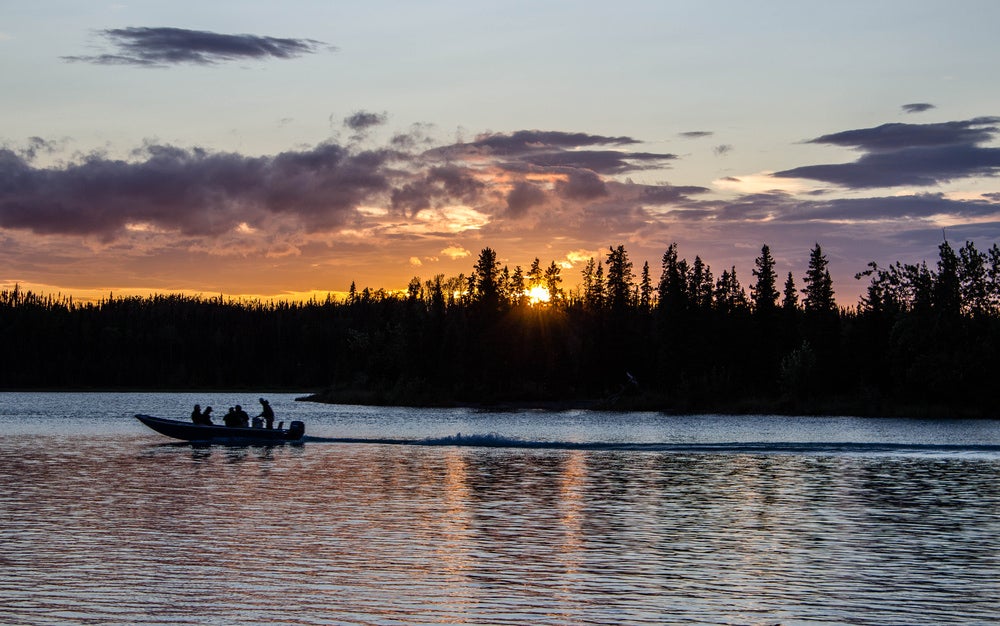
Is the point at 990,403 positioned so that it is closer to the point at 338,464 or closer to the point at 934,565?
the point at 338,464

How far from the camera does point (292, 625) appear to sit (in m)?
17.6

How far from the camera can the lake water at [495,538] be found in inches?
756

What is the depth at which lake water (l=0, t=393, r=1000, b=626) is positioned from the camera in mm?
19203

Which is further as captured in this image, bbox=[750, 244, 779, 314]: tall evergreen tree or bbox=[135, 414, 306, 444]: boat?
bbox=[750, 244, 779, 314]: tall evergreen tree

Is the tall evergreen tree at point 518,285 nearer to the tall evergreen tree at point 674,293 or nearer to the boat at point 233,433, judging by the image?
the tall evergreen tree at point 674,293

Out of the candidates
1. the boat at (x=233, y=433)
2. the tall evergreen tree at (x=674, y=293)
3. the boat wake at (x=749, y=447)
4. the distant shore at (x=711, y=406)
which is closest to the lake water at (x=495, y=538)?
the boat wake at (x=749, y=447)

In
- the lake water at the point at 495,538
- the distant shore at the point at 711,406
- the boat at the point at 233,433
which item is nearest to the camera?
the lake water at the point at 495,538

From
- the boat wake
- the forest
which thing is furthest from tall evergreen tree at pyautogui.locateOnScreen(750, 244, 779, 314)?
the boat wake

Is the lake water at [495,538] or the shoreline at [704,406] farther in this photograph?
the shoreline at [704,406]

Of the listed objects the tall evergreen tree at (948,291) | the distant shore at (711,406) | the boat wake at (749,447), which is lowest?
the boat wake at (749,447)

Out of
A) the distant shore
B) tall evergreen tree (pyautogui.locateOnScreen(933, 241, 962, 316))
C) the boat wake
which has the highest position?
tall evergreen tree (pyautogui.locateOnScreen(933, 241, 962, 316))

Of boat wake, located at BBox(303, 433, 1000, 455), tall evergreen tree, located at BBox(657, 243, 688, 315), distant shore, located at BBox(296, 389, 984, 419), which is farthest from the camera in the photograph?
tall evergreen tree, located at BBox(657, 243, 688, 315)

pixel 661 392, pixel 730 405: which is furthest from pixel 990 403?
pixel 661 392

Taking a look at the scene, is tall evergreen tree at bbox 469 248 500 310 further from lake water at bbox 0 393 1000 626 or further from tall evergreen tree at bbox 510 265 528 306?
lake water at bbox 0 393 1000 626
